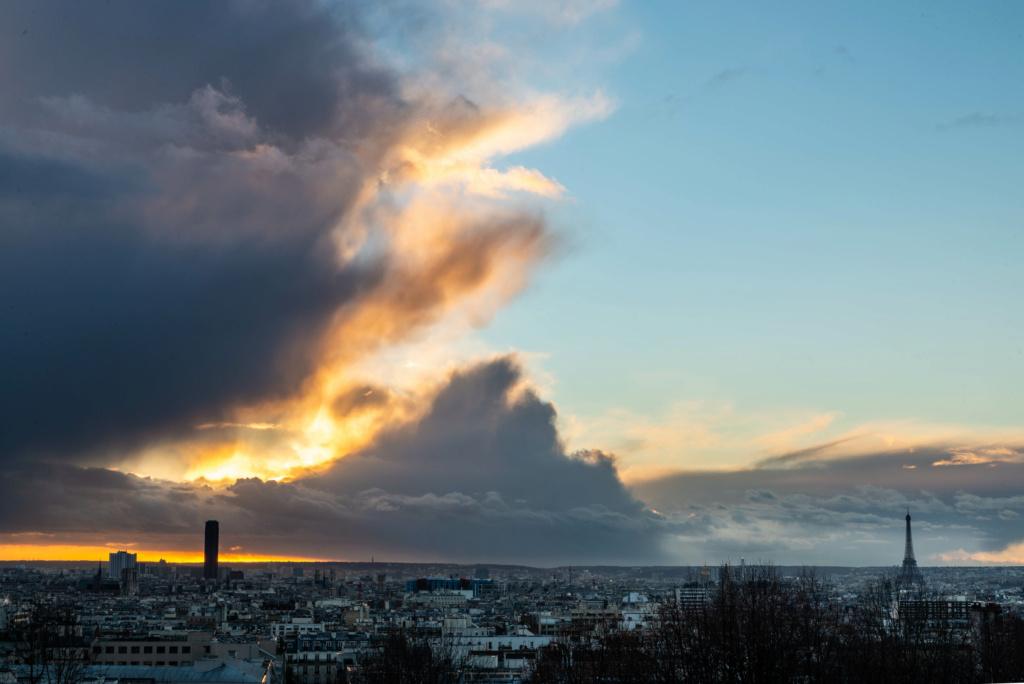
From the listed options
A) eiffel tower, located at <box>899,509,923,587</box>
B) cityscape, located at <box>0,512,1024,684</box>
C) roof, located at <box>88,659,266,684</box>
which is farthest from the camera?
eiffel tower, located at <box>899,509,923,587</box>

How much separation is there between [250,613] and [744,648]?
367 feet

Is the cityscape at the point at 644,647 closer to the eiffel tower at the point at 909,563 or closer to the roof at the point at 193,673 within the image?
the roof at the point at 193,673

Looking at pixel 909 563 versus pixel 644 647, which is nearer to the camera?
pixel 644 647

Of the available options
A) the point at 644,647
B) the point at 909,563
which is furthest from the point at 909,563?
the point at 644,647

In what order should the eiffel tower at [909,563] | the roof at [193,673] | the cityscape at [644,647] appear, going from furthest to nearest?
1. the eiffel tower at [909,563]
2. the roof at [193,673]
3. the cityscape at [644,647]

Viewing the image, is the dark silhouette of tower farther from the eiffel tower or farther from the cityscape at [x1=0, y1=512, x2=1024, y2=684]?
the cityscape at [x1=0, y1=512, x2=1024, y2=684]

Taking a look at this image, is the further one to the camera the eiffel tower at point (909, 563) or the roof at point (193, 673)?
the eiffel tower at point (909, 563)

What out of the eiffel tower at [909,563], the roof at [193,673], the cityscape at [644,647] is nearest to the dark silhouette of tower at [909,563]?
the eiffel tower at [909,563]

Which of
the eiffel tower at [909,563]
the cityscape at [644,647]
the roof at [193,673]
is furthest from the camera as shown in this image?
the eiffel tower at [909,563]

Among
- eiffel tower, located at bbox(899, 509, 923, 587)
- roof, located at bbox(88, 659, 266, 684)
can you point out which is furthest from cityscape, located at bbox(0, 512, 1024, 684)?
eiffel tower, located at bbox(899, 509, 923, 587)

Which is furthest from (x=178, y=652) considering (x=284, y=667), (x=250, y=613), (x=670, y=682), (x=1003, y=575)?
(x=1003, y=575)

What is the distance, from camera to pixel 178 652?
187 feet

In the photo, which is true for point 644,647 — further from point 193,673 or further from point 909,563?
point 909,563

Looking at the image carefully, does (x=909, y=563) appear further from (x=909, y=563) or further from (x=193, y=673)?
(x=193, y=673)
